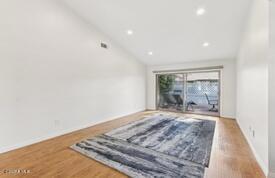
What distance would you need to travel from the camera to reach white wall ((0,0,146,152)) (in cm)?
252

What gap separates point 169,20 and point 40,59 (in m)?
3.05

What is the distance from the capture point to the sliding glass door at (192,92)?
19.3 ft

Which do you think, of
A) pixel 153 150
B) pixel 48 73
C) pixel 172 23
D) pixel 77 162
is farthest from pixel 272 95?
pixel 48 73

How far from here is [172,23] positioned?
140 inches

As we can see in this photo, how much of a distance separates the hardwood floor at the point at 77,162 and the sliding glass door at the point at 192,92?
3.31 m

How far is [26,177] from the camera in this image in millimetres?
1752

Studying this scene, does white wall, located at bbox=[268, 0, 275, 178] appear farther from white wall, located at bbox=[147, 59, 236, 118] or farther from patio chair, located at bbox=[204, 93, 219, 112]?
patio chair, located at bbox=[204, 93, 219, 112]

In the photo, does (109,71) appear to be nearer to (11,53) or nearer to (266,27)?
(11,53)

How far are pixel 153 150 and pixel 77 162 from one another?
1225 millimetres

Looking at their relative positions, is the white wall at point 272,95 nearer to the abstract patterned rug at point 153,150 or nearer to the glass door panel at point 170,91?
the abstract patterned rug at point 153,150

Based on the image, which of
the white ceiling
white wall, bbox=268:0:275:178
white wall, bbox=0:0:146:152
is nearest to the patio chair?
the white ceiling

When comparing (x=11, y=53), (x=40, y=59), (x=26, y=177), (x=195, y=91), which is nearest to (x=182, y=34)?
(x=195, y=91)

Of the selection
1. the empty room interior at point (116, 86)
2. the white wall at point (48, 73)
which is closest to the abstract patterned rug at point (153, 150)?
the empty room interior at point (116, 86)

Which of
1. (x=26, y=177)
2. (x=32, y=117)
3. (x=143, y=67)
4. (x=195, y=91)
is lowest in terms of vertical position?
(x=26, y=177)
